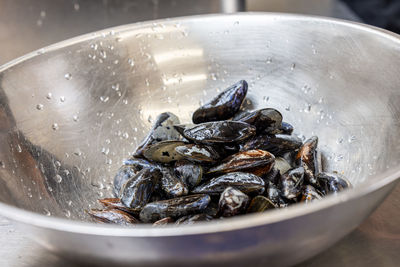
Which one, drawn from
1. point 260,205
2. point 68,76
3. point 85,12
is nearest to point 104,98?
point 68,76

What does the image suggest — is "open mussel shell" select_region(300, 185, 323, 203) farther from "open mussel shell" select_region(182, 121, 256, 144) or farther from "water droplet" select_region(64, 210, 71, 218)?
"water droplet" select_region(64, 210, 71, 218)

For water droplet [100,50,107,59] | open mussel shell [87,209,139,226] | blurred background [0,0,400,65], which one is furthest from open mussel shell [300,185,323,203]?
blurred background [0,0,400,65]

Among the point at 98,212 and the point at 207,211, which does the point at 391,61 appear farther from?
the point at 98,212

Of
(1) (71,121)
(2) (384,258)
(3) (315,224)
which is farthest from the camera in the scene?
(1) (71,121)

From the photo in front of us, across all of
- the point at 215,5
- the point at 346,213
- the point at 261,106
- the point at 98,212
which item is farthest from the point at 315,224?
the point at 215,5

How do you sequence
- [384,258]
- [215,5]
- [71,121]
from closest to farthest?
[384,258] → [71,121] → [215,5]

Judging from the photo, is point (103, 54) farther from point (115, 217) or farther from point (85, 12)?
point (85, 12)
